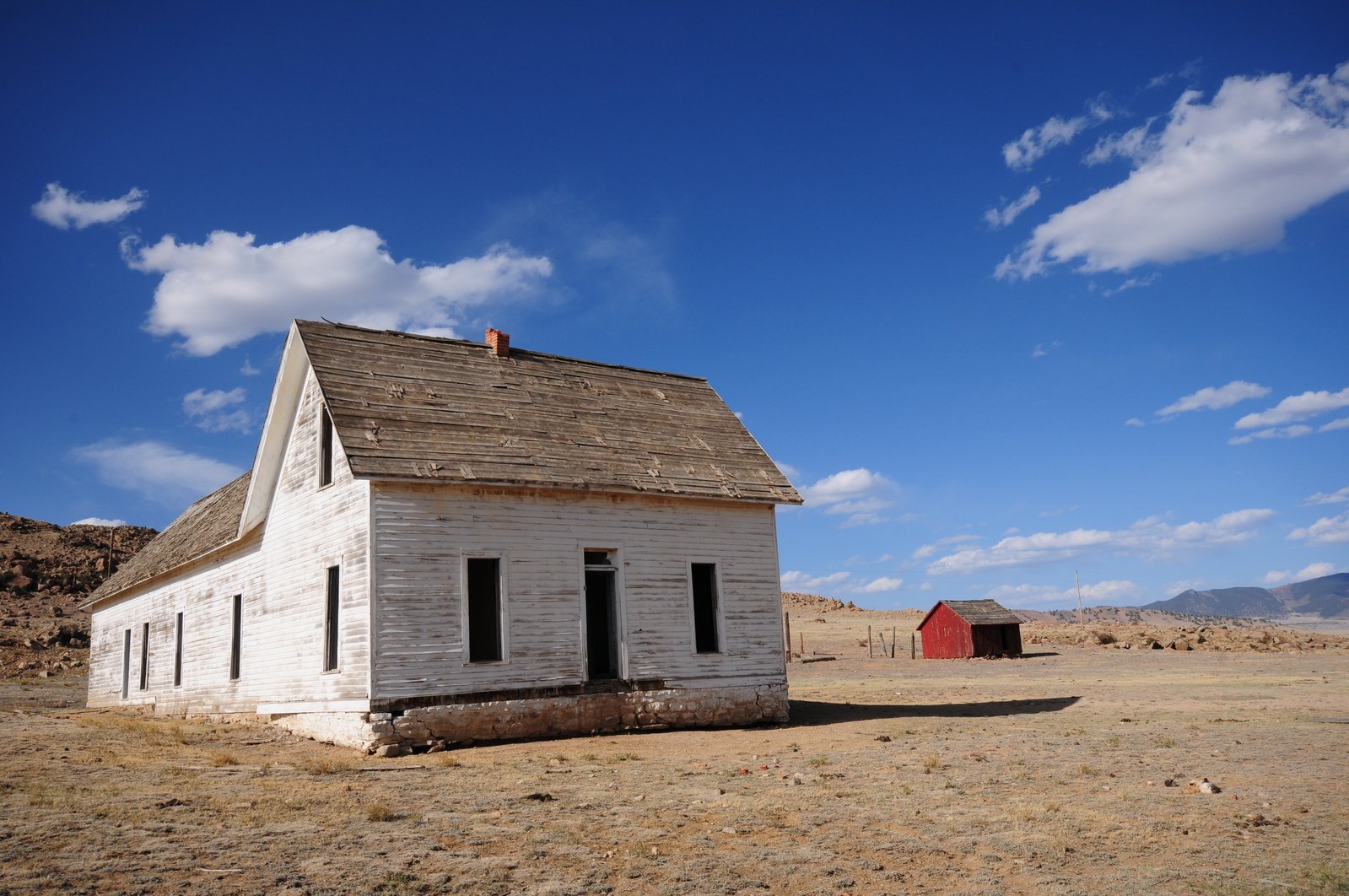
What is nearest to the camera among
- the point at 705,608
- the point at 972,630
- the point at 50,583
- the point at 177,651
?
the point at 705,608

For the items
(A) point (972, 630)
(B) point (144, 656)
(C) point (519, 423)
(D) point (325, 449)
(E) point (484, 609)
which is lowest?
(A) point (972, 630)

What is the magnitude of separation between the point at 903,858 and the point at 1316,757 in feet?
24.3

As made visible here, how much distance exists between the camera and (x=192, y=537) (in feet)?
79.0

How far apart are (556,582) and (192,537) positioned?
1291cm

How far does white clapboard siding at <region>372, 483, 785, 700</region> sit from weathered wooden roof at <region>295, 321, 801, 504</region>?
37 centimetres

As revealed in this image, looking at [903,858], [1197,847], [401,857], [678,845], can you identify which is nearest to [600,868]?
[678,845]

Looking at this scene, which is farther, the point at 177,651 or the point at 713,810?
the point at 177,651

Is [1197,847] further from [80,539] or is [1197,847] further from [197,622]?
[80,539]

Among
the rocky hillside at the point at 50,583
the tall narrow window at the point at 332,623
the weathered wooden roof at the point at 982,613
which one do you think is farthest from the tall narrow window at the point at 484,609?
the rocky hillside at the point at 50,583

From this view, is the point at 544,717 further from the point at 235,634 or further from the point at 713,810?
the point at 235,634

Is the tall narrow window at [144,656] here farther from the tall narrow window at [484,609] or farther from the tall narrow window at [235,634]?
the tall narrow window at [484,609]

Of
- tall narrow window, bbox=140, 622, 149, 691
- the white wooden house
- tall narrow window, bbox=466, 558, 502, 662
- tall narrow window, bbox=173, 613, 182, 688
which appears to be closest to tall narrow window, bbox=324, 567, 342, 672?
the white wooden house

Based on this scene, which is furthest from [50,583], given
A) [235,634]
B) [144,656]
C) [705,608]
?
[705,608]

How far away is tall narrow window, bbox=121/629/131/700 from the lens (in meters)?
26.5
